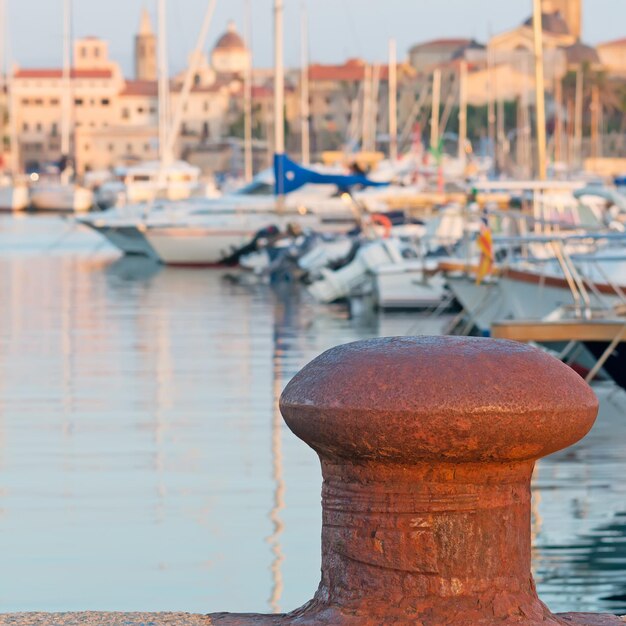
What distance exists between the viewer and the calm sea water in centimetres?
821

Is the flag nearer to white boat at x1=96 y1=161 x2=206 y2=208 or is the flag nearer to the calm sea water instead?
the calm sea water

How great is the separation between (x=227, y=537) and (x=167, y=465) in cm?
269

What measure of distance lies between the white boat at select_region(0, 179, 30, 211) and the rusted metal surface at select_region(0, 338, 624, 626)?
91041 mm

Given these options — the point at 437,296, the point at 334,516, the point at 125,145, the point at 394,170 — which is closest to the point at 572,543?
the point at 334,516

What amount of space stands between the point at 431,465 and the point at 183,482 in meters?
6.77

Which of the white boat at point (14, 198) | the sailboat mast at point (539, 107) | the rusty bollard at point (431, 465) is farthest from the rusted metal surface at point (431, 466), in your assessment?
the white boat at point (14, 198)

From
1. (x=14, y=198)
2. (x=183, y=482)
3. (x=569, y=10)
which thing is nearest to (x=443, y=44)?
(x=569, y=10)

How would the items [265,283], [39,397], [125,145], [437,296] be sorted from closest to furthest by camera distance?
1. [39,397]
2. [437,296]
3. [265,283]
4. [125,145]

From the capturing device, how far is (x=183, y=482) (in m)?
11.3

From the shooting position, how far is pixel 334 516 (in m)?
4.83

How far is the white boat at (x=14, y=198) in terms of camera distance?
94.6 meters

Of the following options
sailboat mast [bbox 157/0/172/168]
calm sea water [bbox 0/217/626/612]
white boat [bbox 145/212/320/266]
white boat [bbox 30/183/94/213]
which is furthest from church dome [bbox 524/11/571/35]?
calm sea water [bbox 0/217/626/612]

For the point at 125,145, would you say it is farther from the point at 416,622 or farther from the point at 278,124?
the point at 416,622

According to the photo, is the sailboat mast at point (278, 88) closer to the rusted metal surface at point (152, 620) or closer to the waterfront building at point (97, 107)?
the rusted metal surface at point (152, 620)
